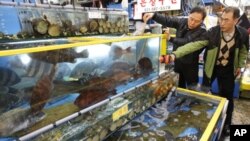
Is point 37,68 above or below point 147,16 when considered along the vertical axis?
below

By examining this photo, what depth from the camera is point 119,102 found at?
1299 millimetres

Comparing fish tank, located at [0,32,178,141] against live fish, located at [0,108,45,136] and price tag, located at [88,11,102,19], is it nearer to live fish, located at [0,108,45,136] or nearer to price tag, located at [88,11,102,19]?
live fish, located at [0,108,45,136]

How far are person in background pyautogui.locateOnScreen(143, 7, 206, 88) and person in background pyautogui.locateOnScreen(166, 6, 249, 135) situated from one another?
11cm

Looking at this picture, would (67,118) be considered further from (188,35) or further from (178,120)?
(188,35)

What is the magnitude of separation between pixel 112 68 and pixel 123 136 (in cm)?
45

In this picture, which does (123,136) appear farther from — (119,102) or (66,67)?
(66,67)

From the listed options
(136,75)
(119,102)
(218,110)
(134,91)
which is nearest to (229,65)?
(218,110)

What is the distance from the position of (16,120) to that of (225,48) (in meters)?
1.99

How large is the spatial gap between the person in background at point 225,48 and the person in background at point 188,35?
0.11 m

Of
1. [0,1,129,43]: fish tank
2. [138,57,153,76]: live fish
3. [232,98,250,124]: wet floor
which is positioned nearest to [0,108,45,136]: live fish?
[0,1,129,43]: fish tank

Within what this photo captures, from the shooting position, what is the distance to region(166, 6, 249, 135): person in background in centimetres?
205

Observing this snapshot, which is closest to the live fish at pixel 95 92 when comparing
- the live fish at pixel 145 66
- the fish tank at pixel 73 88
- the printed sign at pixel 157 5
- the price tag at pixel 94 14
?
the fish tank at pixel 73 88

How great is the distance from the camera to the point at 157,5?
2.25 meters

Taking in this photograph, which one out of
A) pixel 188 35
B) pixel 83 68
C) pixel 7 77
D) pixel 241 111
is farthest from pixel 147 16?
pixel 241 111
